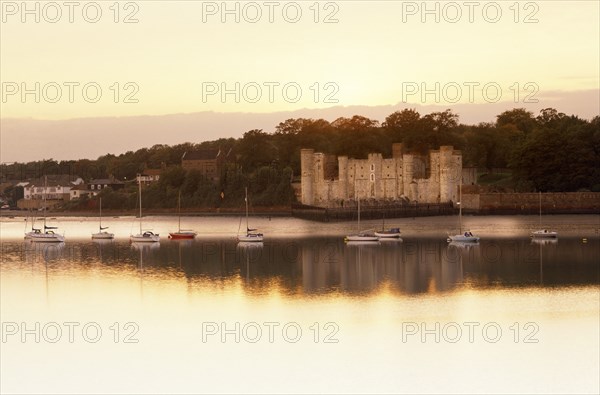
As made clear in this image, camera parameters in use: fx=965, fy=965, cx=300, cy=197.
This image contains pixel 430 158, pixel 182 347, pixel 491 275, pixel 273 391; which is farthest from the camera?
pixel 430 158

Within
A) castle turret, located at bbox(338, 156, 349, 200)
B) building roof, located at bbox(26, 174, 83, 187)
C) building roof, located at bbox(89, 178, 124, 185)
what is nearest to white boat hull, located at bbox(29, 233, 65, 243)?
castle turret, located at bbox(338, 156, 349, 200)

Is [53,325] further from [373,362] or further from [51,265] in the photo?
[51,265]

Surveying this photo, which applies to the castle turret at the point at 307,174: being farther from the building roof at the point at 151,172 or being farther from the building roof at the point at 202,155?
the building roof at the point at 151,172

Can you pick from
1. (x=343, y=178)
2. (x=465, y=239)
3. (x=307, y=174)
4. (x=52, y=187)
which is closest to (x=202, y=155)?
(x=52, y=187)

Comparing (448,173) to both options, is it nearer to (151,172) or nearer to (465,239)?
(465,239)

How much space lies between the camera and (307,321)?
74.5 feet

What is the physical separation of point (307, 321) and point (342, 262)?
13.3 m

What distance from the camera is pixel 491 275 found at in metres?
31.6

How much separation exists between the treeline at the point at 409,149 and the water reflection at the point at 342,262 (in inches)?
912

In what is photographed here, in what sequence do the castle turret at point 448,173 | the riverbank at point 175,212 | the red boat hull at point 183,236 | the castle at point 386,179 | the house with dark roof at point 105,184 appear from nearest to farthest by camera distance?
the red boat hull at point 183,236
the castle turret at point 448,173
the castle at point 386,179
the riverbank at point 175,212
the house with dark roof at point 105,184

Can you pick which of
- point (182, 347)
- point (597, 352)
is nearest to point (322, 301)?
point (182, 347)

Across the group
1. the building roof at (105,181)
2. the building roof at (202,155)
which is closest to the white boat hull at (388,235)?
the building roof at (202,155)

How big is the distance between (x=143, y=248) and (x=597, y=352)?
30.1 metres

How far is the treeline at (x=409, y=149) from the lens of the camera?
222ft
